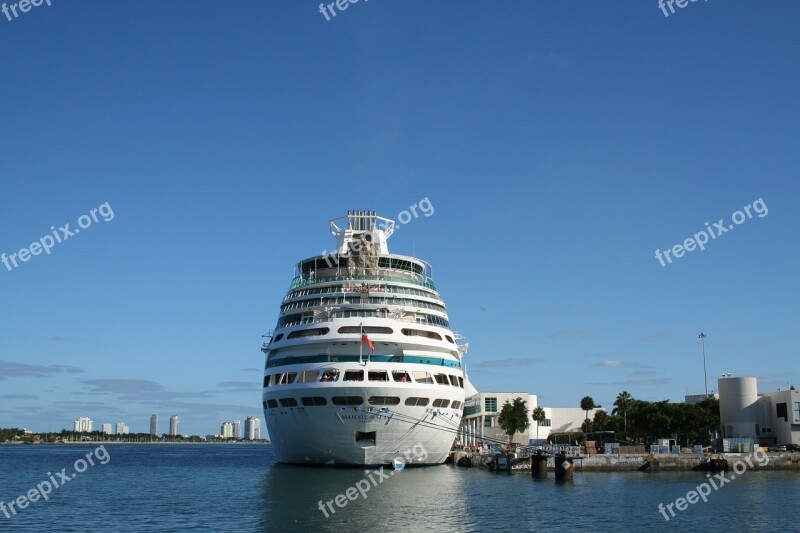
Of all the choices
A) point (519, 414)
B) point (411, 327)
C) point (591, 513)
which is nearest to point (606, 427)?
point (519, 414)

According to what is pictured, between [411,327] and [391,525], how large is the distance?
1084 inches

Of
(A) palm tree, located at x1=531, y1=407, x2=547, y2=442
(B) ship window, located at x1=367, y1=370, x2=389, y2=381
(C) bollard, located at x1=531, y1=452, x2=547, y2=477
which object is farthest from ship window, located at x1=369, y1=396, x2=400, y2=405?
(A) palm tree, located at x1=531, y1=407, x2=547, y2=442

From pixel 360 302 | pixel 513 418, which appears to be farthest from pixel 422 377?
pixel 513 418

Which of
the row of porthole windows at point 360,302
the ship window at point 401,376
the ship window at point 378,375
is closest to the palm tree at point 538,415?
the row of porthole windows at point 360,302

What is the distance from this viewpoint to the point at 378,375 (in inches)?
2375

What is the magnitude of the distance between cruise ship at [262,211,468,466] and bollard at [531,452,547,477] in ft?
26.1

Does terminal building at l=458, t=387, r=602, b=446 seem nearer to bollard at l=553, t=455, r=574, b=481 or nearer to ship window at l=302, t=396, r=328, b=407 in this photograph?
bollard at l=553, t=455, r=574, b=481

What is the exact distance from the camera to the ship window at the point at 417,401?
195 feet

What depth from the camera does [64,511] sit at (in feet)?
147

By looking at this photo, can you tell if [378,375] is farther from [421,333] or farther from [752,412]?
[752,412]

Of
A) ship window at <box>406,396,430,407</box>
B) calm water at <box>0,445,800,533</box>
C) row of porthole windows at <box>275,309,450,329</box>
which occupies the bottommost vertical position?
calm water at <box>0,445,800,533</box>

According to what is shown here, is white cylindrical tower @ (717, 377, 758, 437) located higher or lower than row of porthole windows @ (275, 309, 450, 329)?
lower

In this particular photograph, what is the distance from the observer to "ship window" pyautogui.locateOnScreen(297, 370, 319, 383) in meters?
61.0

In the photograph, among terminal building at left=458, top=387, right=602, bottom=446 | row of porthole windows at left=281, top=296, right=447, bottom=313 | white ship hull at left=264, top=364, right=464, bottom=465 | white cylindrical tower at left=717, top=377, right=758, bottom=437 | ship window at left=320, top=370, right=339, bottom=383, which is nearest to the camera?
white ship hull at left=264, top=364, right=464, bottom=465
